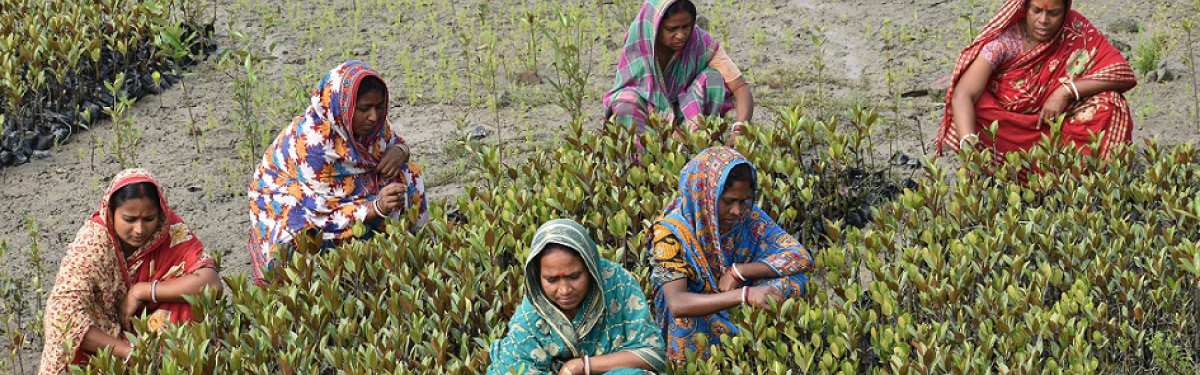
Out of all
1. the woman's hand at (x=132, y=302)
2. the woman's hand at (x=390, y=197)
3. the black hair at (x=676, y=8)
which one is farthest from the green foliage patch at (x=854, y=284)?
the black hair at (x=676, y=8)

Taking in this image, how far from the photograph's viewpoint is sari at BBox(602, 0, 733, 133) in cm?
757

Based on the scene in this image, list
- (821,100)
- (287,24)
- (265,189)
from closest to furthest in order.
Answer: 1. (265,189)
2. (821,100)
3. (287,24)

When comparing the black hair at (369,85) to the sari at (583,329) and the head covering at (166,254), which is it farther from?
the sari at (583,329)

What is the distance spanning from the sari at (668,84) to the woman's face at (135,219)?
275cm

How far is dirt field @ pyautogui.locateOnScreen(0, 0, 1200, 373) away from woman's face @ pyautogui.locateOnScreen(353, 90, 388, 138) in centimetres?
100

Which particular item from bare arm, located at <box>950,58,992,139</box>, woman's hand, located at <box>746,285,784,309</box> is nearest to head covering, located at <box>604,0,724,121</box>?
bare arm, located at <box>950,58,992,139</box>

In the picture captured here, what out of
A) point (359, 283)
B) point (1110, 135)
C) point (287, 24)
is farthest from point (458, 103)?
point (1110, 135)

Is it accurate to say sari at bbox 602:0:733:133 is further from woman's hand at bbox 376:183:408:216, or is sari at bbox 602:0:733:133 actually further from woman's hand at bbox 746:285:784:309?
woman's hand at bbox 746:285:784:309

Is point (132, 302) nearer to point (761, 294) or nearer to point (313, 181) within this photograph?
point (313, 181)

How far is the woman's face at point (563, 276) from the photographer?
4586 mm

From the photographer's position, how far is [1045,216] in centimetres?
578

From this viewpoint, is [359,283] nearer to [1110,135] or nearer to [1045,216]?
[1045,216]

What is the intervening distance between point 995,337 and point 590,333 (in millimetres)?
1420

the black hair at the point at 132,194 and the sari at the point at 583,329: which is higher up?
the black hair at the point at 132,194
